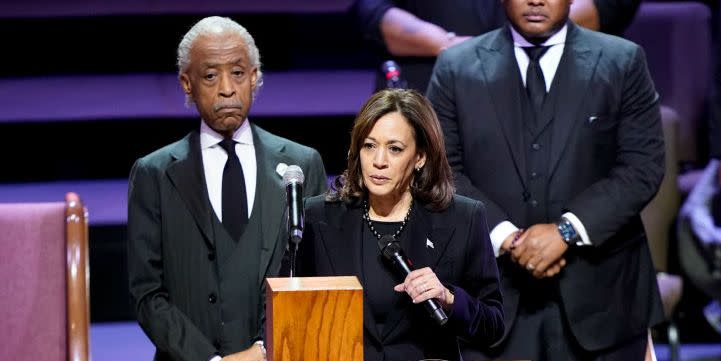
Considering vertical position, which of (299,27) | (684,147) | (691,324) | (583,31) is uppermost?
(583,31)

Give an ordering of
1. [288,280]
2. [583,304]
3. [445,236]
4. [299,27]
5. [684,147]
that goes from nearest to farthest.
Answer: [288,280], [445,236], [583,304], [684,147], [299,27]

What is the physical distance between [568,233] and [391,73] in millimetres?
883

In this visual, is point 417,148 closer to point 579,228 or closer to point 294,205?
point 294,205

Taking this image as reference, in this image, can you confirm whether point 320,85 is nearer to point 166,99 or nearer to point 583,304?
point 166,99

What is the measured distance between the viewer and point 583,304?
3.35 meters

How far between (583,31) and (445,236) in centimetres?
94

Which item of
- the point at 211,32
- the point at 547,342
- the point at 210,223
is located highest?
the point at 211,32

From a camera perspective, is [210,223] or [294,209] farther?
[210,223]

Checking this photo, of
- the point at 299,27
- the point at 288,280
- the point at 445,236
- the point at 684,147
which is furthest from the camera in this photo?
the point at 299,27

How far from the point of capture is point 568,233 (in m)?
3.32

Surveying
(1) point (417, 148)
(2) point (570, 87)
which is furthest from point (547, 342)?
(1) point (417, 148)

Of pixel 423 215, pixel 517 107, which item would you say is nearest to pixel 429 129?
pixel 423 215

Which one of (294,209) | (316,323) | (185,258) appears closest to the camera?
(316,323)

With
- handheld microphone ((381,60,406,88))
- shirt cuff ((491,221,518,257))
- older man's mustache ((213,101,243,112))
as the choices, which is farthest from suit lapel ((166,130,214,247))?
handheld microphone ((381,60,406,88))
